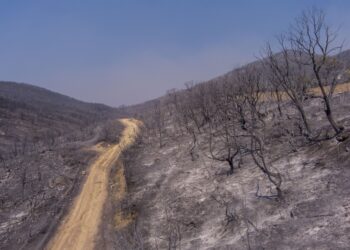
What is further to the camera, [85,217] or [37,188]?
[37,188]

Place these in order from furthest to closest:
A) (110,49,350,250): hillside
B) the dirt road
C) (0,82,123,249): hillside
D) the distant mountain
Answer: the distant mountain
(0,82,123,249): hillside
the dirt road
(110,49,350,250): hillside

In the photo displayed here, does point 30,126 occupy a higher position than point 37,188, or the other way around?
point 30,126

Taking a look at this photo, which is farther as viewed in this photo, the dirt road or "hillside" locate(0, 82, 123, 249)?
"hillside" locate(0, 82, 123, 249)

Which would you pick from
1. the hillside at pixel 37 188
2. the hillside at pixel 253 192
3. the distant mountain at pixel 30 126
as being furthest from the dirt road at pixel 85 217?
the distant mountain at pixel 30 126

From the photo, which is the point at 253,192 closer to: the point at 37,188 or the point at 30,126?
the point at 37,188

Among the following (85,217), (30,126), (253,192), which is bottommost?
(85,217)

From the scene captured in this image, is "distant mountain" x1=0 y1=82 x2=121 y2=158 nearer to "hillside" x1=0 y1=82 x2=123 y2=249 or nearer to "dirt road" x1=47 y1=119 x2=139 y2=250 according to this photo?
"hillside" x1=0 y1=82 x2=123 y2=249

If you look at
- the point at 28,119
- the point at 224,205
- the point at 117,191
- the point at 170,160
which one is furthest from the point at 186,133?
the point at 28,119

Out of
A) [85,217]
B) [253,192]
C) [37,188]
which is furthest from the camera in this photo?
[37,188]

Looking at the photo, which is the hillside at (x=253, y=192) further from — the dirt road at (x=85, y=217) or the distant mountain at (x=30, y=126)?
the distant mountain at (x=30, y=126)

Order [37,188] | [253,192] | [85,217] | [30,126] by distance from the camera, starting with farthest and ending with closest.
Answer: [30,126]
[37,188]
[85,217]
[253,192]

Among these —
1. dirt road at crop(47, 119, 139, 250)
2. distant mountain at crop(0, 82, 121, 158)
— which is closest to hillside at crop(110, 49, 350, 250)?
dirt road at crop(47, 119, 139, 250)

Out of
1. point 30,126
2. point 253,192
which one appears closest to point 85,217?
point 253,192
